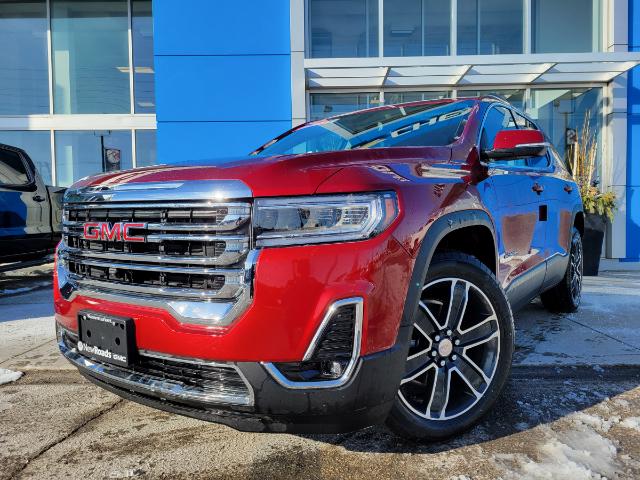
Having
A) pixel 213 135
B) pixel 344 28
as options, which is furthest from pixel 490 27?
pixel 213 135

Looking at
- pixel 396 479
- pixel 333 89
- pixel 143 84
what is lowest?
pixel 396 479

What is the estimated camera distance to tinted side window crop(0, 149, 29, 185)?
6.51 meters

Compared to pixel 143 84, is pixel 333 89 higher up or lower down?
lower down

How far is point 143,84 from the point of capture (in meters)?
11.2

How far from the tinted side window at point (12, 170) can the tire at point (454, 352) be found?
250 inches

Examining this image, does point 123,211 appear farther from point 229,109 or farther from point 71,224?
point 229,109

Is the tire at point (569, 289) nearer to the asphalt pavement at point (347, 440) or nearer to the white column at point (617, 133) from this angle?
the asphalt pavement at point (347, 440)

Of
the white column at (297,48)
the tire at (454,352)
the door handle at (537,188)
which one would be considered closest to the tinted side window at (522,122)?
the door handle at (537,188)

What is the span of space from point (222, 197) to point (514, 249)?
191 centimetres

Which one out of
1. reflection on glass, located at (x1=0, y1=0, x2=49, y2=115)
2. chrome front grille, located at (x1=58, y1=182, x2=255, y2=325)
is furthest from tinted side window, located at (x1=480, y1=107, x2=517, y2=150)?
reflection on glass, located at (x1=0, y1=0, x2=49, y2=115)

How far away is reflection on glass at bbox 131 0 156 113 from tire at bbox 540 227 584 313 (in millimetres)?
9493

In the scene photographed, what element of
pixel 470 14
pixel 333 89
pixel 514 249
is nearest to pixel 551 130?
pixel 470 14

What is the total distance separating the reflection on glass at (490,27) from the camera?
952 cm

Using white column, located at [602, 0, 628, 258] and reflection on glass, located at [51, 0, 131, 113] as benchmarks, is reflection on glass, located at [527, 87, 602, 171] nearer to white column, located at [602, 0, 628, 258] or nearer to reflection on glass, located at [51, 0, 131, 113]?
white column, located at [602, 0, 628, 258]
